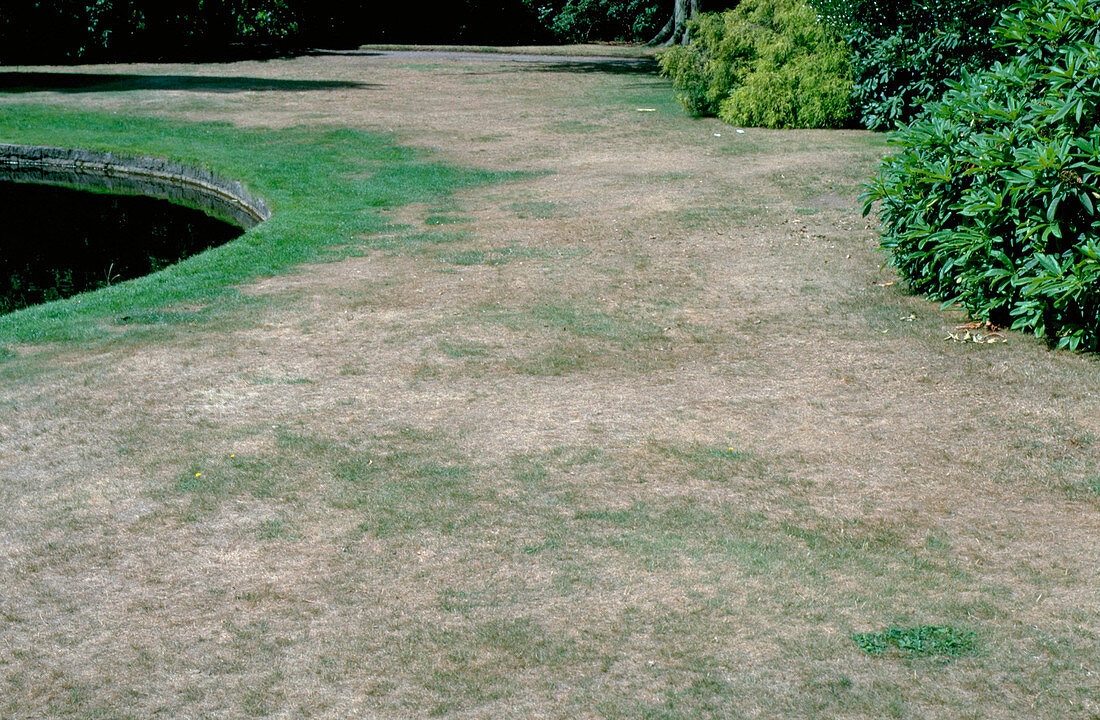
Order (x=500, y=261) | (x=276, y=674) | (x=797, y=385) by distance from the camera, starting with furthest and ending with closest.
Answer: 1. (x=500, y=261)
2. (x=797, y=385)
3. (x=276, y=674)

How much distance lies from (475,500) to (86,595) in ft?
5.05

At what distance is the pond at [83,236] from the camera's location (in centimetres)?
973

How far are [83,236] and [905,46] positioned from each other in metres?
10.7

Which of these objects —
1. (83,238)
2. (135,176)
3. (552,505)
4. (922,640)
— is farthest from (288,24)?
(922,640)

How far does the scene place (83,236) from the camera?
11602 mm

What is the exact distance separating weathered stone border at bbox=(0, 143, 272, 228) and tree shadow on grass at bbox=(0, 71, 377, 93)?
22.8ft

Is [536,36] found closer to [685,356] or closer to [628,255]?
[628,255]

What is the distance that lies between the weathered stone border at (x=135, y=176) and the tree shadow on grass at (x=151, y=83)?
6936mm

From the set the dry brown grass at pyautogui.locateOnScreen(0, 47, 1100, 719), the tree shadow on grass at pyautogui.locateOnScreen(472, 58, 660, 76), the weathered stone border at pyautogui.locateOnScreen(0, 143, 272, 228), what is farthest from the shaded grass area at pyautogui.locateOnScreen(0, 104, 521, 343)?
the tree shadow on grass at pyautogui.locateOnScreen(472, 58, 660, 76)

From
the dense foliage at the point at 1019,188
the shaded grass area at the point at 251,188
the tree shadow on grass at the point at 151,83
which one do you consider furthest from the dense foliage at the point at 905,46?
the tree shadow on grass at the point at 151,83

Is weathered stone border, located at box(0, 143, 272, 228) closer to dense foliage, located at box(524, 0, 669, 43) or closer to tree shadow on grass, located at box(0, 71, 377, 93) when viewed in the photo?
tree shadow on grass, located at box(0, 71, 377, 93)

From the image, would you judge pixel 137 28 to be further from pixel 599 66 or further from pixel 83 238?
pixel 83 238

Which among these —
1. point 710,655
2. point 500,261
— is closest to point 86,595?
point 710,655

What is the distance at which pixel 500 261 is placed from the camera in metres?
8.55
